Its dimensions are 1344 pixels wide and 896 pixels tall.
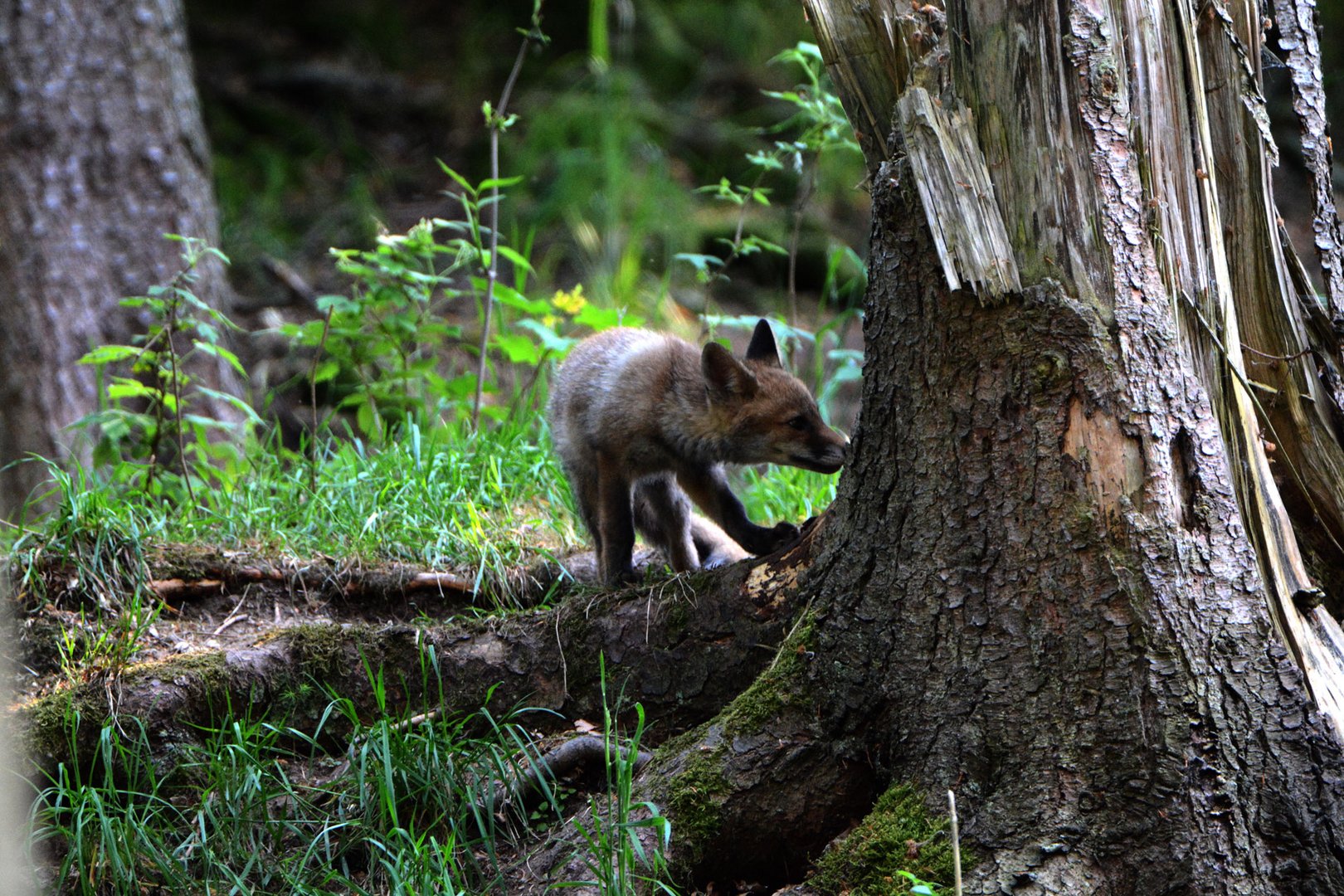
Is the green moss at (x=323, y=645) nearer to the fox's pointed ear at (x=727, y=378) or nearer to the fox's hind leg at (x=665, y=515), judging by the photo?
the fox's hind leg at (x=665, y=515)

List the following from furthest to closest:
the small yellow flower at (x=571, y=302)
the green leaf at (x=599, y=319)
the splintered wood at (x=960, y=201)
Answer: the green leaf at (x=599, y=319) < the small yellow flower at (x=571, y=302) < the splintered wood at (x=960, y=201)

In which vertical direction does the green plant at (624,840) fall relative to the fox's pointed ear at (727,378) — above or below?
below

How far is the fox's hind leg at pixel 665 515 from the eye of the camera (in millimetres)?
4812

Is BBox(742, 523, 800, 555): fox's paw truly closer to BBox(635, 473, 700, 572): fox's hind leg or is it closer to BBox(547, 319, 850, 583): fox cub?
BBox(547, 319, 850, 583): fox cub

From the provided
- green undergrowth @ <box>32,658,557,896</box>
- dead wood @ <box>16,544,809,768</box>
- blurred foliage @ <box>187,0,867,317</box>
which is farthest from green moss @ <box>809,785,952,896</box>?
blurred foliage @ <box>187,0,867,317</box>

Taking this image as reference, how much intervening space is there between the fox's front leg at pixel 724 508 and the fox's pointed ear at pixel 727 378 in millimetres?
349

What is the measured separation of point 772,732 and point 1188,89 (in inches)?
79.3

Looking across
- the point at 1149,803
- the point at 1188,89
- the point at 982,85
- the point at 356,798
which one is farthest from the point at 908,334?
the point at 356,798

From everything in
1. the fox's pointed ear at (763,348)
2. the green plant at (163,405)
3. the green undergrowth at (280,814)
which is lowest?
the green undergrowth at (280,814)

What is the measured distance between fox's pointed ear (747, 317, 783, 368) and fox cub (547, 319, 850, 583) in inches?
0.5

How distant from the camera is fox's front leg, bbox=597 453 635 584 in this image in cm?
433

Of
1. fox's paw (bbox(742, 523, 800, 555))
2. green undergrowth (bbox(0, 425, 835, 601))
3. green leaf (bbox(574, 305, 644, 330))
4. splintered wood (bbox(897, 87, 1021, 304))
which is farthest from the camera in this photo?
green leaf (bbox(574, 305, 644, 330))

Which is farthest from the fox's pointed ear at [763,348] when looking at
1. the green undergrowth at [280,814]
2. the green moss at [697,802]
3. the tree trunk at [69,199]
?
the tree trunk at [69,199]

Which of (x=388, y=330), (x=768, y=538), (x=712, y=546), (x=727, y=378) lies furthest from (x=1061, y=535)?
(x=388, y=330)
